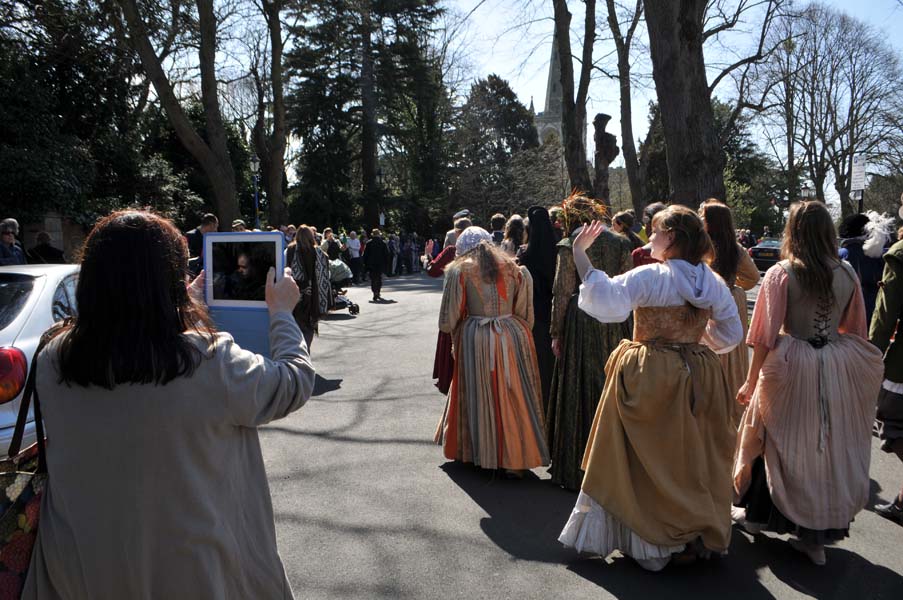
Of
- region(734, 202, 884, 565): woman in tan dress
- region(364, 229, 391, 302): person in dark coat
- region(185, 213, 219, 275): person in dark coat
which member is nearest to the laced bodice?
region(734, 202, 884, 565): woman in tan dress

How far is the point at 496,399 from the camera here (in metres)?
4.97

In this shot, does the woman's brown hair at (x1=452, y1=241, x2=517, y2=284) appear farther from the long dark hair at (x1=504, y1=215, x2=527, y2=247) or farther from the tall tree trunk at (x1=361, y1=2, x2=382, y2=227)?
the tall tree trunk at (x1=361, y1=2, x2=382, y2=227)

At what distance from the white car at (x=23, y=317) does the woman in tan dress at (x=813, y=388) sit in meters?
4.12

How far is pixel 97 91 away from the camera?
1920 cm

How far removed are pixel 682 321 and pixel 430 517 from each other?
1987mm

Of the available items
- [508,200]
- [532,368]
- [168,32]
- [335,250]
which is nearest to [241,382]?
[532,368]

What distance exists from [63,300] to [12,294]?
1.06ft

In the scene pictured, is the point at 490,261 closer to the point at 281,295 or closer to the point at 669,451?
the point at 669,451

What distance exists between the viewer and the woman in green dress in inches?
188

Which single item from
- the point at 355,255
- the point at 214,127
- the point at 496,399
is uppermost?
the point at 214,127

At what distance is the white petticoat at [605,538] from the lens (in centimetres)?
356

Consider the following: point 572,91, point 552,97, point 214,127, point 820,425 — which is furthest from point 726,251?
point 552,97

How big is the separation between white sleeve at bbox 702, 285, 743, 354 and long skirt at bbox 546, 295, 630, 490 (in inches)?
42.8

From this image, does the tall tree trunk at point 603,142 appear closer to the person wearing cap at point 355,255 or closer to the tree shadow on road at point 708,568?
the person wearing cap at point 355,255
